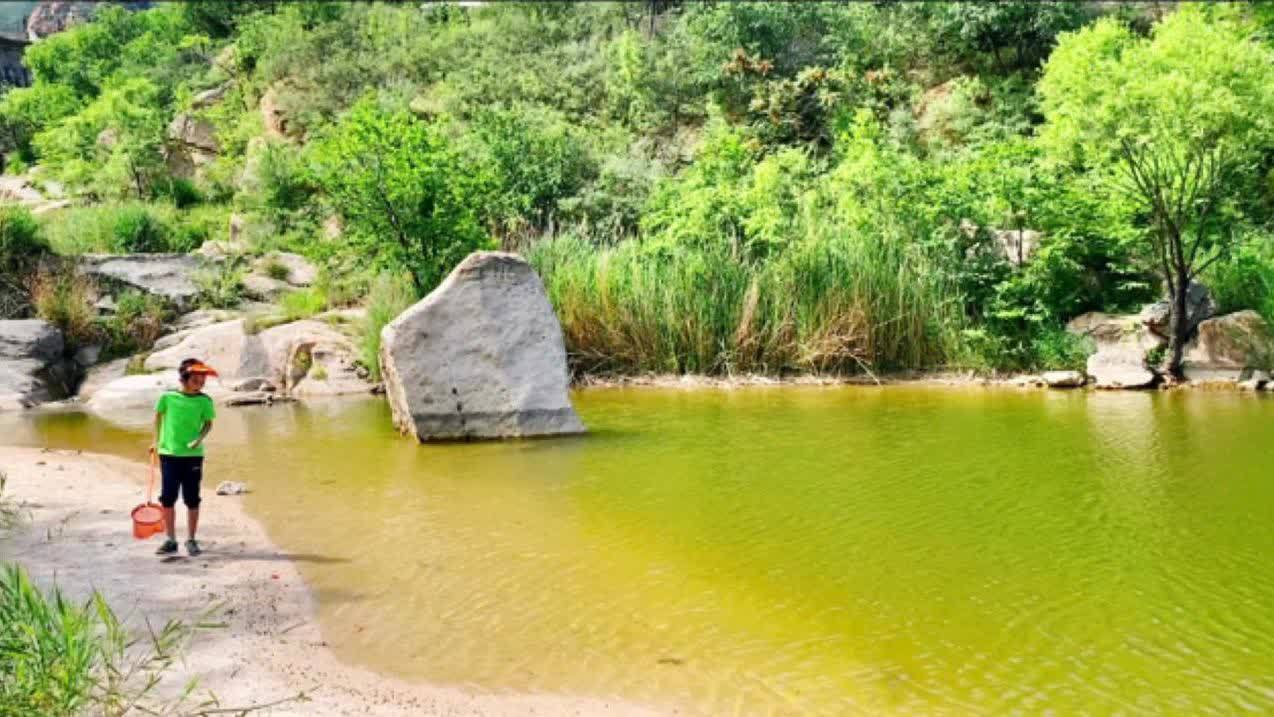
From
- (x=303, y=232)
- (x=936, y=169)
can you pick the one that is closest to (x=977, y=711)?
(x=936, y=169)

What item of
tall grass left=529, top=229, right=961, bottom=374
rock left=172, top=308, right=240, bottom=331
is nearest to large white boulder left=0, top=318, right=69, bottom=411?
rock left=172, top=308, right=240, bottom=331

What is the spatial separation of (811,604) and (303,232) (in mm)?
19005

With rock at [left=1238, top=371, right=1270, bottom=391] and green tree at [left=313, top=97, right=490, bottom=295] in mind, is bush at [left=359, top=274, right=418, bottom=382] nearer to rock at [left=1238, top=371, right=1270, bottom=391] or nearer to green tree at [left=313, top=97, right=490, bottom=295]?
green tree at [left=313, top=97, right=490, bottom=295]

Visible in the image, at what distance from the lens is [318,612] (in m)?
4.60

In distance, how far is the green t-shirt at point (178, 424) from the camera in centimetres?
560

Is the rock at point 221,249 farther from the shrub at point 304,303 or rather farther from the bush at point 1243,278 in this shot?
the bush at point 1243,278

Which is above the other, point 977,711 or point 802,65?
point 802,65

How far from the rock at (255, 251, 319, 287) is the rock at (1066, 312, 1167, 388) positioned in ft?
43.9

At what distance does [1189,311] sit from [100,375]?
1589cm

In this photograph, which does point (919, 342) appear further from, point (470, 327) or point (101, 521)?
point (101, 521)

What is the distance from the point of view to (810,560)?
5.28 metres

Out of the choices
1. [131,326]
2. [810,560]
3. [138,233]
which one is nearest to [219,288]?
[131,326]

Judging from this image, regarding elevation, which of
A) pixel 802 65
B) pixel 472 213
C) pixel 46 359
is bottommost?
pixel 46 359

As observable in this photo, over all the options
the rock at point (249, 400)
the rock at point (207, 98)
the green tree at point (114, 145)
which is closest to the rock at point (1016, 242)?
the rock at point (249, 400)
